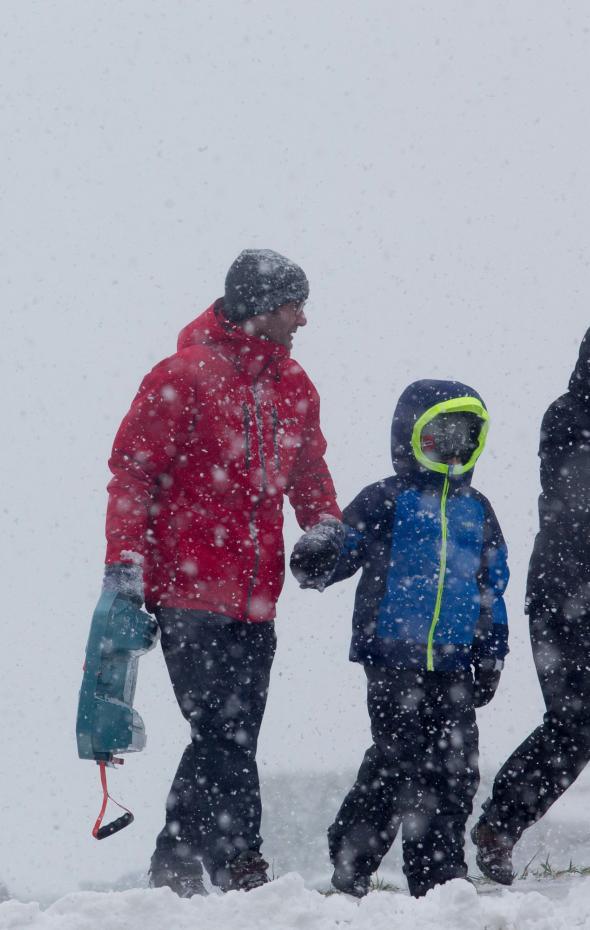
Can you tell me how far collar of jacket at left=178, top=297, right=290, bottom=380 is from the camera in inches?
171

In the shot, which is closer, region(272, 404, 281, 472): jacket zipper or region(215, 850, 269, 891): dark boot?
region(215, 850, 269, 891): dark boot

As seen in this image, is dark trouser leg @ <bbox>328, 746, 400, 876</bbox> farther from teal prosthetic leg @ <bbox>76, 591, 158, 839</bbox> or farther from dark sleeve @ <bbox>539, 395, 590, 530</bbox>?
dark sleeve @ <bbox>539, 395, 590, 530</bbox>

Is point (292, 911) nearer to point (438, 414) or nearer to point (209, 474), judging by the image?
point (209, 474)

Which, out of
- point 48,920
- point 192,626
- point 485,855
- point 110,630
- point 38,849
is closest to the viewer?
point 48,920

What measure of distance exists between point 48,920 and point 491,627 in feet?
6.78

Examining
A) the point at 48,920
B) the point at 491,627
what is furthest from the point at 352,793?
the point at 48,920

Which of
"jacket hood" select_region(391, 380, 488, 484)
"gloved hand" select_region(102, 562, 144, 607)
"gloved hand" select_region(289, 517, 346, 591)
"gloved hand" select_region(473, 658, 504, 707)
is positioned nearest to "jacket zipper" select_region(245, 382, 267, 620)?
"gloved hand" select_region(289, 517, 346, 591)

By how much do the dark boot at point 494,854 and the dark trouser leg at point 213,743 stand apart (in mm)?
906

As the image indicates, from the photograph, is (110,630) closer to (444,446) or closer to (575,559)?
(444,446)

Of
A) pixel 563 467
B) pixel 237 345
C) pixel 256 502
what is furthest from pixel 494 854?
pixel 237 345

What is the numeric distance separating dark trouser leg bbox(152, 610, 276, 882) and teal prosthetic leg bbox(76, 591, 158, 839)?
0.21 m

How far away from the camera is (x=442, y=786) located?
13.6 feet

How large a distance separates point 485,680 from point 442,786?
44cm

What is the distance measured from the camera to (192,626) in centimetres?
406
